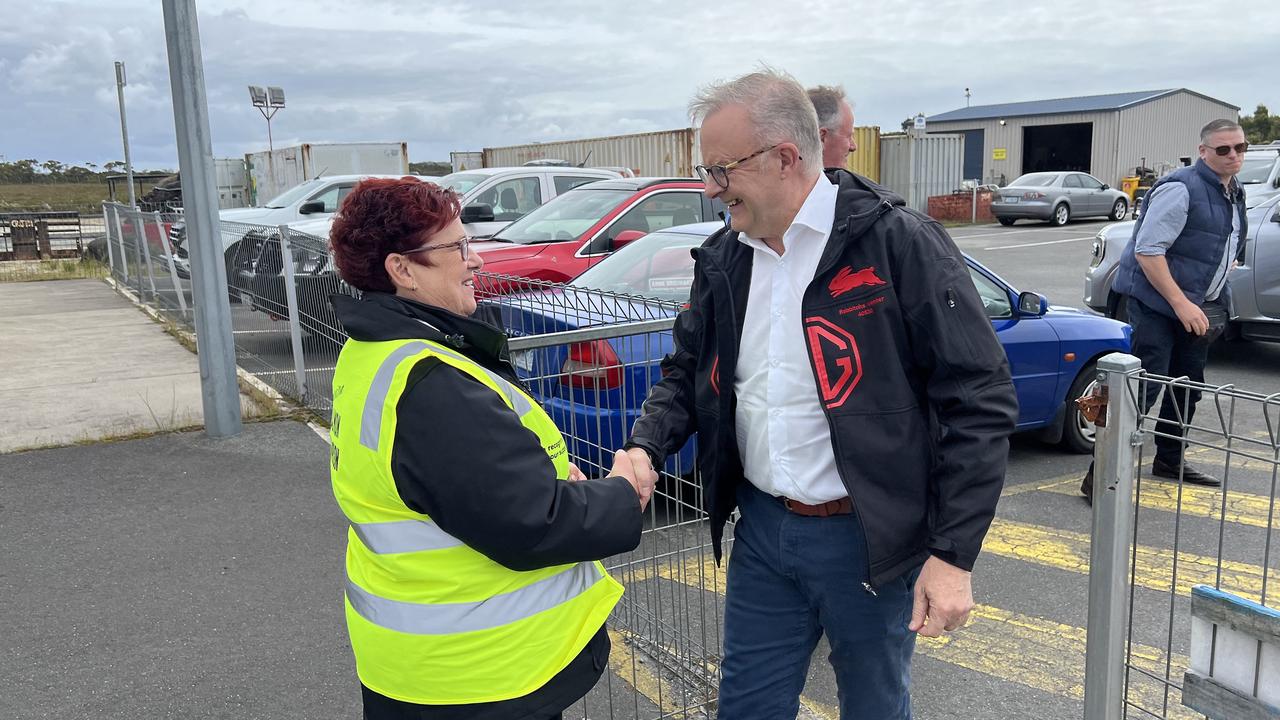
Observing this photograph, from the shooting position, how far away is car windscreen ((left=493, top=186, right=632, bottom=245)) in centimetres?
888

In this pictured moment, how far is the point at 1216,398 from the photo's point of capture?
6.23ft

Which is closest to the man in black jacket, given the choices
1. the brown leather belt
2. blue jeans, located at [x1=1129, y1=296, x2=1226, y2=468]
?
the brown leather belt

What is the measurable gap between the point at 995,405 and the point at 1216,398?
16.3 inches

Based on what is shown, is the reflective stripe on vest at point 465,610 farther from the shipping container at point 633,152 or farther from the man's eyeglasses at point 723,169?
the shipping container at point 633,152

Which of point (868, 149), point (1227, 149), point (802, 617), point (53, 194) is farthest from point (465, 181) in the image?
point (53, 194)

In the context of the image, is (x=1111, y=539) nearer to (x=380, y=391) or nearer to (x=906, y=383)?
(x=906, y=383)

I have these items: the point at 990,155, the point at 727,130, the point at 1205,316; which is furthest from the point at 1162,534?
the point at 990,155

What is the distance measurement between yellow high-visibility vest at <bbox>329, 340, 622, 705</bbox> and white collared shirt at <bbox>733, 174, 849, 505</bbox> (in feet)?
1.64

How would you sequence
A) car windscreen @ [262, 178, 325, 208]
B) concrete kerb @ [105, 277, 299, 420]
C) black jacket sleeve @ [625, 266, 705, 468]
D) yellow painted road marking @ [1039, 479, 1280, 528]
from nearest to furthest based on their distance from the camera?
black jacket sleeve @ [625, 266, 705, 468] < yellow painted road marking @ [1039, 479, 1280, 528] < concrete kerb @ [105, 277, 299, 420] < car windscreen @ [262, 178, 325, 208]

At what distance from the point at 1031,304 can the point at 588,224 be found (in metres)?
4.24

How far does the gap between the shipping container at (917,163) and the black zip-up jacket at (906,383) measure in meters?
25.1

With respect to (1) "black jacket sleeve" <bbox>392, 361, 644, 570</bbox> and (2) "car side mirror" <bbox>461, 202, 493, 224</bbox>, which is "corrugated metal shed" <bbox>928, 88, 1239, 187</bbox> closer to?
(2) "car side mirror" <bbox>461, 202, 493, 224</bbox>

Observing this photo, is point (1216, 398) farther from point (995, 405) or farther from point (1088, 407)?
point (995, 405)

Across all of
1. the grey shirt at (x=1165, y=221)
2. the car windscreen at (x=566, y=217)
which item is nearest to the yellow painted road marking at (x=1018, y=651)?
the grey shirt at (x=1165, y=221)
